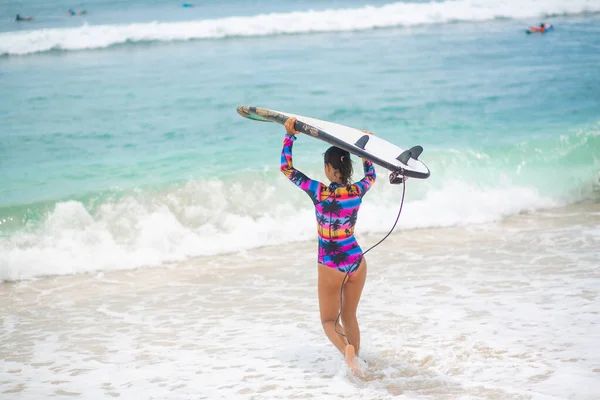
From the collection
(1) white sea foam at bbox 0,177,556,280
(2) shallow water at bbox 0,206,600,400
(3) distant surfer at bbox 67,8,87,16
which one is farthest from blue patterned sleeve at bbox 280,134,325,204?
(3) distant surfer at bbox 67,8,87,16

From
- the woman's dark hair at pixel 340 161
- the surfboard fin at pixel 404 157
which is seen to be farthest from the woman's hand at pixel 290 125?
the surfboard fin at pixel 404 157

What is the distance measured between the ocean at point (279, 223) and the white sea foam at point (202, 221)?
0.11 ft

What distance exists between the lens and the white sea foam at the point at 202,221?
816 cm

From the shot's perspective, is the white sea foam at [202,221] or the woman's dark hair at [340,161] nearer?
the woman's dark hair at [340,161]

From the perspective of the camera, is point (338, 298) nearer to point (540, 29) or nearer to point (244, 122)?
point (244, 122)

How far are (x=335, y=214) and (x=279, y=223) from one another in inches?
177

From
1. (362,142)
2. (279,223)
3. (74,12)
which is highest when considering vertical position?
(74,12)

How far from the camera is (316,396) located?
4656 millimetres

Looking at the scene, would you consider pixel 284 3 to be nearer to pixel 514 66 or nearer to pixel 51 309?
pixel 514 66

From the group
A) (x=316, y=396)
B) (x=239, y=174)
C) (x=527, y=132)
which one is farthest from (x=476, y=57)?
(x=316, y=396)

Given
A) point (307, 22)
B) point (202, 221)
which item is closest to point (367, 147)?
point (202, 221)

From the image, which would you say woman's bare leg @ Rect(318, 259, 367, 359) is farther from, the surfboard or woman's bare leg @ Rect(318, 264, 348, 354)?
the surfboard

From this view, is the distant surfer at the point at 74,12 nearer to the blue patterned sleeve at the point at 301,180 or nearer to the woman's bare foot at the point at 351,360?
the blue patterned sleeve at the point at 301,180

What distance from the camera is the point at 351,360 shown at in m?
4.71
